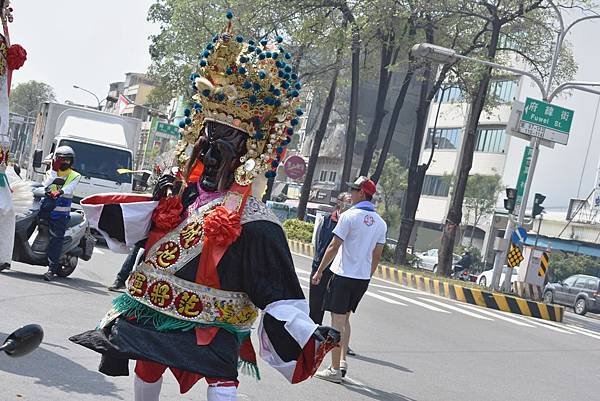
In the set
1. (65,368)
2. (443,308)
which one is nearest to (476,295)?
(443,308)

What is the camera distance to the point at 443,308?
1966 cm

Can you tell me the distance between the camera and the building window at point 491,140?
57.5 metres

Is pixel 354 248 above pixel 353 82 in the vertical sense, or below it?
below

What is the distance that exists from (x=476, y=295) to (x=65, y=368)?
1680 cm

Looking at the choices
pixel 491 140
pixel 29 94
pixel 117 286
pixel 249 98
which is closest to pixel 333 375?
pixel 117 286

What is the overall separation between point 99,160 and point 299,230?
1553cm

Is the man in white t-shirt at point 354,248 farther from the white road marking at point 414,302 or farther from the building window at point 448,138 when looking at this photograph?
the building window at point 448,138

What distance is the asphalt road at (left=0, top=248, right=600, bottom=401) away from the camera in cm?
701

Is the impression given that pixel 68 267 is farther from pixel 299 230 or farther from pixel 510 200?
pixel 299 230

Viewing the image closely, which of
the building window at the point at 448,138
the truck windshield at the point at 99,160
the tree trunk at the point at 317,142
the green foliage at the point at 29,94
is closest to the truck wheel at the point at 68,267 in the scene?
the truck windshield at the point at 99,160

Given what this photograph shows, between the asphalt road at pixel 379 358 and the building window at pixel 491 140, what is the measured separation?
131 feet

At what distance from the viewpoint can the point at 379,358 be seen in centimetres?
1076

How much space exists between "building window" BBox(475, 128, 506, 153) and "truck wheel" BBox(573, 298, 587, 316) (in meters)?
26.3

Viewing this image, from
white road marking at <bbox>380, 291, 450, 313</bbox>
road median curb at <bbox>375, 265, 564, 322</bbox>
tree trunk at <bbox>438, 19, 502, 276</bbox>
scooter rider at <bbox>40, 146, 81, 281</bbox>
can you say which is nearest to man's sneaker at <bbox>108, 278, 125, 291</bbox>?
scooter rider at <bbox>40, 146, 81, 281</bbox>
